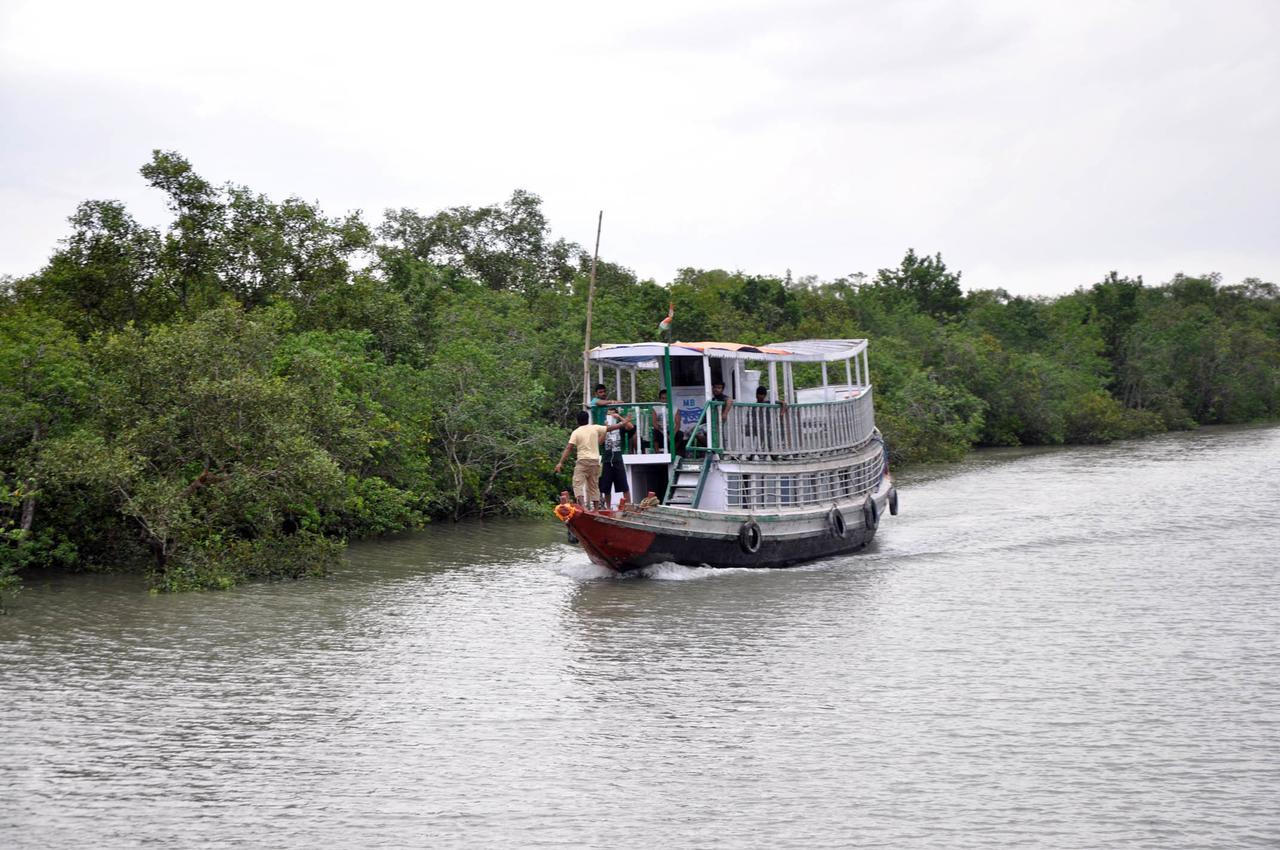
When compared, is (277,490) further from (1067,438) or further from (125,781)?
(1067,438)

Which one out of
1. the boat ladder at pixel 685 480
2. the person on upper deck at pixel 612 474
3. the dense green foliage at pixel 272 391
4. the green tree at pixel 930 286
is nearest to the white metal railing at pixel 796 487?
the boat ladder at pixel 685 480

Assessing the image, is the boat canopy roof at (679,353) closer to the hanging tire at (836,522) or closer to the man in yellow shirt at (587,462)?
the man in yellow shirt at (587,462)

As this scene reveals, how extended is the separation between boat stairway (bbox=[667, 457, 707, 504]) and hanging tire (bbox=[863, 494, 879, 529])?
13.4ft

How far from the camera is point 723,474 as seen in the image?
64.5 ft

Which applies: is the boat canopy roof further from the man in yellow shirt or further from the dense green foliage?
the dense green foliage

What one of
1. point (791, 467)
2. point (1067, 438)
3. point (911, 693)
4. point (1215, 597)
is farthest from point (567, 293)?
point (911, 693)

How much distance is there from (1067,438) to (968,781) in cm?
4578

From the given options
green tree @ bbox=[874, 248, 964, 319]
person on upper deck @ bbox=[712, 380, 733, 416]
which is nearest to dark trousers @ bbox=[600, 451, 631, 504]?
person on upper deck @ bbox=[712, 380, 733, 416]

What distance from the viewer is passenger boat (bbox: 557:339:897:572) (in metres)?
18.9

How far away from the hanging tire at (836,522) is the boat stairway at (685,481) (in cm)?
277

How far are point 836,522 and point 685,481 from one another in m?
3.06

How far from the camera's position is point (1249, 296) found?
10069cm

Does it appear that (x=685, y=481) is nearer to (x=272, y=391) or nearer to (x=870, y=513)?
(x=870, y=513)

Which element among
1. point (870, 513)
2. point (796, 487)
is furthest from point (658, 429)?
point (870, 513)
